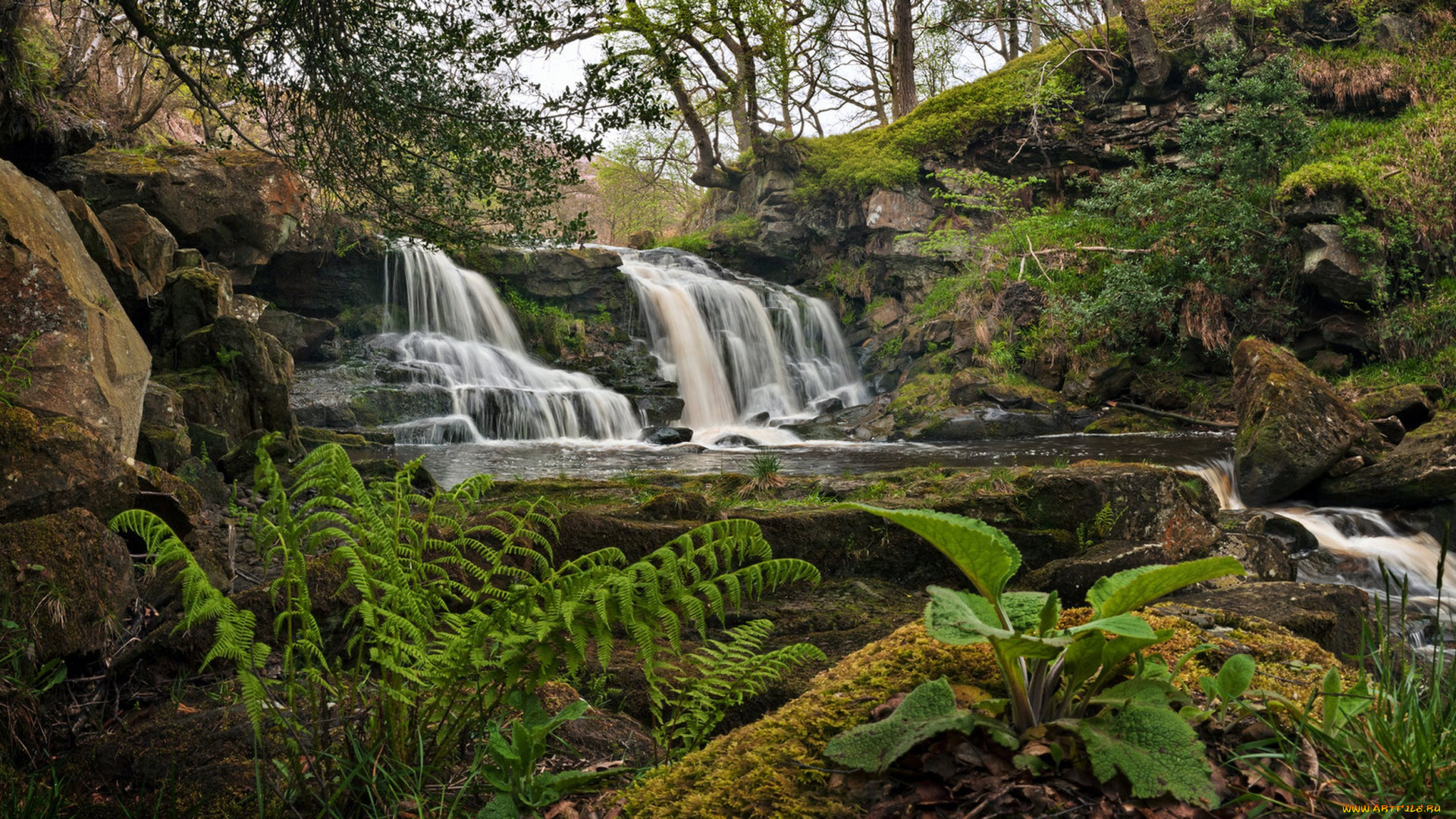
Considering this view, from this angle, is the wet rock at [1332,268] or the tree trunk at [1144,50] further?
the tree trunk at [1144,50]

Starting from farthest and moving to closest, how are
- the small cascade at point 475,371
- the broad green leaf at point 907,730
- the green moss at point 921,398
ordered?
the green moss at point 921,398, the small cascade at point 475,371, the broad green leaf at point 907,730

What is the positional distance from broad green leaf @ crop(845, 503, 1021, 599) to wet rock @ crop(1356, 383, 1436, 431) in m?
11.8

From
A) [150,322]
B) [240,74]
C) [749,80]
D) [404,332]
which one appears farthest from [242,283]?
[749,80]

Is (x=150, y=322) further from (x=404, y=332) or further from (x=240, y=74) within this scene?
(x=404, y=332)

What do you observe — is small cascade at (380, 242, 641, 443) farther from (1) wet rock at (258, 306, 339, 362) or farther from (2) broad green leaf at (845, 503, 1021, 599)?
(2) broad green leaf at (845, 503, 1021, 599)

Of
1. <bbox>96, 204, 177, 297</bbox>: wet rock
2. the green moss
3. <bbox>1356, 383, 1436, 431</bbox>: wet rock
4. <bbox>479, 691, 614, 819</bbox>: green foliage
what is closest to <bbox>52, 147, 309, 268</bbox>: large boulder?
<bbox>96, 204, 177, 297</bbox>: wet rock

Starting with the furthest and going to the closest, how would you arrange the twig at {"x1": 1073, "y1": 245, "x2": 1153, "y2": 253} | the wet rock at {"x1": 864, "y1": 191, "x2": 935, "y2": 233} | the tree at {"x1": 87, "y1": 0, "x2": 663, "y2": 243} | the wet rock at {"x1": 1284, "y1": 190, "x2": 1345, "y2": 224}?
the wet rock at {"x1": 864, "y1": 191, "x2": 935, "y2": 233} → the twig at {"x1": 1073, "y1": 245, "x2": 1153, "y2": 253} → the wet rock at {"x1": 1284, "y1": 190, "x2": 1345, "y2": 224} → the tree at {"x1": 87, "y1": 0, "x2": 663, "y2": 243}

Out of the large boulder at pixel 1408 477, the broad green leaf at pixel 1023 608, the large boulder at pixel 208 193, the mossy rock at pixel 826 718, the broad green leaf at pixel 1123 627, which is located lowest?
the large boulder at pixel 1408 477

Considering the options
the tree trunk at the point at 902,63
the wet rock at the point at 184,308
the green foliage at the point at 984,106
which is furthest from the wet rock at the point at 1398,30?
the wet rock at the point at 184,308

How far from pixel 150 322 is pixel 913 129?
18.6 meters

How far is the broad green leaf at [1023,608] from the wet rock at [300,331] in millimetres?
15941

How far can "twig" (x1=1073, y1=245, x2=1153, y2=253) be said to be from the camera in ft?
50.3

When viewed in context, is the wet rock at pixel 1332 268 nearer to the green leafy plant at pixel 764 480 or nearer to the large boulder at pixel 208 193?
the green leafy plant at pixel 764 480

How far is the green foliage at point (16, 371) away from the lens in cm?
352
